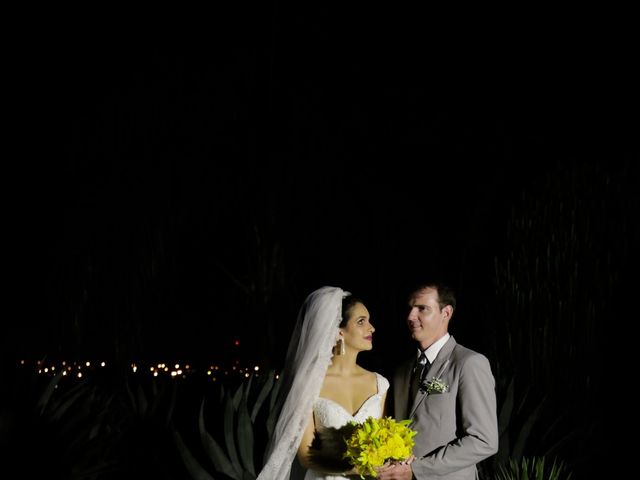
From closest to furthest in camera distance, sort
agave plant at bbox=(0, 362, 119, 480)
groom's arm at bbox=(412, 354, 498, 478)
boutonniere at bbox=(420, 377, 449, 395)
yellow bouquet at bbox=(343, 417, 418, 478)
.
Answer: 1. yellow bouquet at bbox=(343, 417, 418, 478)
2. groom's arm at bbox=(412, 354, 498, 478)
3. boutonniere at bbox=(420, 377, 449, 395)
4. agave plant at bbox=(0, 362, 119, 480)

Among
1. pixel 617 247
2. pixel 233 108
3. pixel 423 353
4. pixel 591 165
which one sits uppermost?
pixel 233 108

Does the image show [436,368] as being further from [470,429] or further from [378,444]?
[378,444]

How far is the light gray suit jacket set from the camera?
438 cm

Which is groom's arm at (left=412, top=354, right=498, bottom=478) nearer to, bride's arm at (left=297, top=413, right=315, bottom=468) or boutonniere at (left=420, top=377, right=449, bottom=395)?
boutonniere at (left=420, top=377, right=449, bottom=395)

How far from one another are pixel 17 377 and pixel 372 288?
6613mm

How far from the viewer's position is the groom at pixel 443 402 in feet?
14.4

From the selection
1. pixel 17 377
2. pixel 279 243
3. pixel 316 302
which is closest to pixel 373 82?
pixel 279 243

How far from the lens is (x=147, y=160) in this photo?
13.6 m

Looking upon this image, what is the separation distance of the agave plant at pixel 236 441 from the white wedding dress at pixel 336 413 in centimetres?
150

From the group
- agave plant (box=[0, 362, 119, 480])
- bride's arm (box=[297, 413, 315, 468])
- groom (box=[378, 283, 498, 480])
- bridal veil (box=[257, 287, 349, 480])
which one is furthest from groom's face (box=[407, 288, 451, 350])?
agave plant (box=[0, 362, 119, 480])

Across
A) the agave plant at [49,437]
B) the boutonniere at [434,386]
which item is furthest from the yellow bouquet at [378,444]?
the agave plant at [49,437]

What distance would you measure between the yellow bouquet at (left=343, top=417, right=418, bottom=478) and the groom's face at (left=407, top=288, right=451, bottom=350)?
1.59 ft

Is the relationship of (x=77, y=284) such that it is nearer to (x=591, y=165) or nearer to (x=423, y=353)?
(x=591, y=165)

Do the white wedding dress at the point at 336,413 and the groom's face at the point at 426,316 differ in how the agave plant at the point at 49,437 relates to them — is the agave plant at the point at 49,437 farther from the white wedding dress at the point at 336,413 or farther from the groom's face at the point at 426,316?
the groom's face at the point at 426,316
